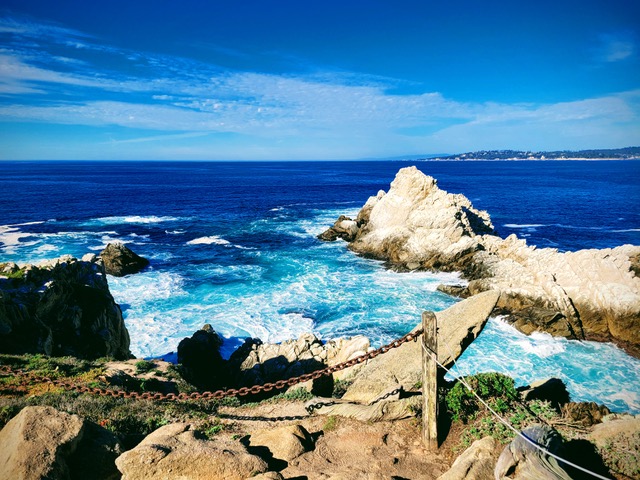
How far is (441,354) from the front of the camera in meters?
9.92

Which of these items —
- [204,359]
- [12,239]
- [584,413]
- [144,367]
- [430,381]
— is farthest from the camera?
[12,239]

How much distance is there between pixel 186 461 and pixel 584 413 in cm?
978

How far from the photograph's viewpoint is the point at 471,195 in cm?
8631

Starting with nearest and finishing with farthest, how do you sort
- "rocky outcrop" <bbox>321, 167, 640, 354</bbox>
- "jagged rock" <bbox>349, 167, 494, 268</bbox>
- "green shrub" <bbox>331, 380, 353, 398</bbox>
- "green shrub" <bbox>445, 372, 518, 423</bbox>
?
"green shrub" <bbox>445, 372, 518, 423</bbox>
"green shrub" <bbox>331, 380, 353, 398</bbox>
"rocky outcrop" <bbox>321, 167, 640, 354</bbox>
"jagged rock" <bbox>349, 167, 494, 268</bbox>

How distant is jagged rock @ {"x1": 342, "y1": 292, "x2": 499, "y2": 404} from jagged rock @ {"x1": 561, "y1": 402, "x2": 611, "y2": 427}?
2745 millimetres

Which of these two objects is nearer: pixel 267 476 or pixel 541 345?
pixel 267 476

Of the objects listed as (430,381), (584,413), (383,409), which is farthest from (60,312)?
(584,413)

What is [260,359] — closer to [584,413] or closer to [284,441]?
[284,441]

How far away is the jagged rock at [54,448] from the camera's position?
16.9 feet

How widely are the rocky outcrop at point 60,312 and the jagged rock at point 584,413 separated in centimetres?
1822

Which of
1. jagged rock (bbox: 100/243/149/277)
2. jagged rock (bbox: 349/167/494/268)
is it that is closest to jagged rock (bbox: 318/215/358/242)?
jagged rock (bbox: 349/167/494/268)

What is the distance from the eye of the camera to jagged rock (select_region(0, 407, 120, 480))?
5160 millimetres

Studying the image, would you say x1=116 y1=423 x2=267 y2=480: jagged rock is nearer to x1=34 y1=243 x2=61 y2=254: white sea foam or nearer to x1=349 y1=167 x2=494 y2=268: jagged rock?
x1=349 y1=167 x2=494 y2=268: jagged rock

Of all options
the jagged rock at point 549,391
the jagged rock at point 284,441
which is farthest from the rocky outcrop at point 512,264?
the jagged rock at point 284,441
